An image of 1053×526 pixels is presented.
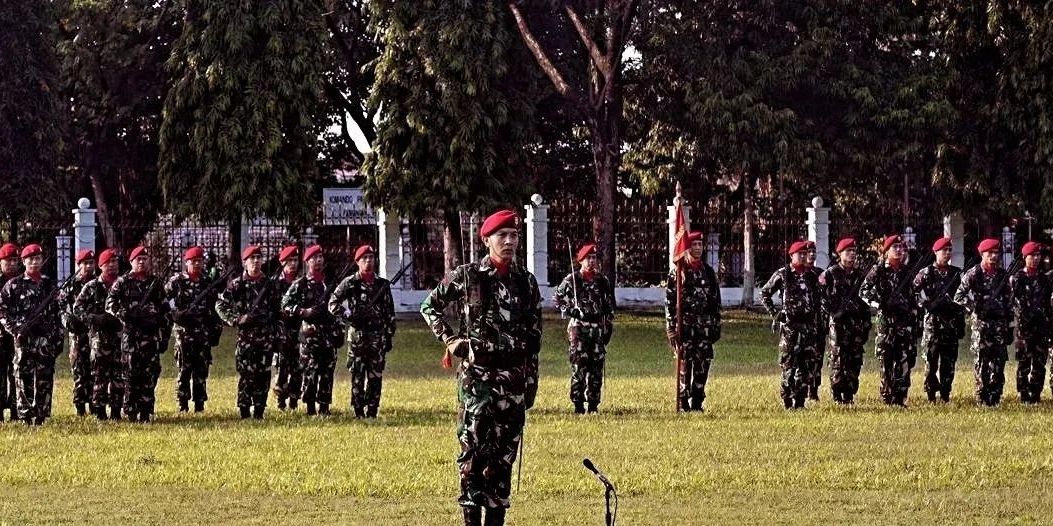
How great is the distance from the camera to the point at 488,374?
36.0 ft

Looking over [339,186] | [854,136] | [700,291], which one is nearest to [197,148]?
[339,186]

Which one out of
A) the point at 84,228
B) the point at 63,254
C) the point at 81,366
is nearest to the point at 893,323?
the point at 81,366

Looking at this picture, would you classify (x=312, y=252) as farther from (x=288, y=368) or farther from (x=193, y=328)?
(x=193, y=328)

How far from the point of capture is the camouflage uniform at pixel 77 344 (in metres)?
19.4

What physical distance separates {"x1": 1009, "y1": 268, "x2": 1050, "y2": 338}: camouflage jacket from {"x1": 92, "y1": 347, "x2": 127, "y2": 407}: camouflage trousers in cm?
937

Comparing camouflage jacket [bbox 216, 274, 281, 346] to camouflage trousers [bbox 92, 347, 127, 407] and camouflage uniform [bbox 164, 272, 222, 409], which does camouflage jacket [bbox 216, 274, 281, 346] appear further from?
camouflage trousers [bbox 92, 347, 127, 407]

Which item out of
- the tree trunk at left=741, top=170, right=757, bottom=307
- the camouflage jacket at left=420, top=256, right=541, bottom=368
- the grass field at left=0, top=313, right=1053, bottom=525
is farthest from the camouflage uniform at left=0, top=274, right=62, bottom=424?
the tree trunk at left=741, top=170, right=757, bottom=307

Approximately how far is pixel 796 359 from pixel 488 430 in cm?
921

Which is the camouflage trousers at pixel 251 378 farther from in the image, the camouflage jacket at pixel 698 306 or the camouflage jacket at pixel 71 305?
the camouflage jacket at pixel 698 306

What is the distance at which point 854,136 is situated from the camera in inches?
1503

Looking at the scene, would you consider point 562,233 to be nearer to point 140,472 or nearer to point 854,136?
point 854,136

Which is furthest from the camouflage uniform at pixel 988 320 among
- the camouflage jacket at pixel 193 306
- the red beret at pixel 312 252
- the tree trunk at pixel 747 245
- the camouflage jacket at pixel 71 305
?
the tree trunk at pixel 747 245

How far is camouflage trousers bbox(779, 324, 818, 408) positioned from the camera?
19.7 meters

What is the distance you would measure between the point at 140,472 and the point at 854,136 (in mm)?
25702
